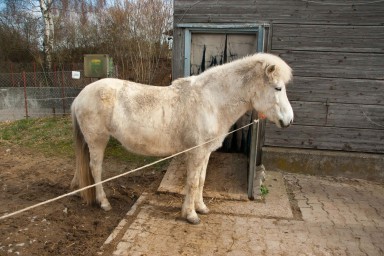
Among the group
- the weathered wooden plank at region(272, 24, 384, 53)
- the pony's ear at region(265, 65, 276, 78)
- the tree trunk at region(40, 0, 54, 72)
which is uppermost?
the tree trunk at region(40, 0, 54, 72)

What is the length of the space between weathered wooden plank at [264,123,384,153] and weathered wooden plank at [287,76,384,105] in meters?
0.52

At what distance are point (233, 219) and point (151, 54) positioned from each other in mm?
12261

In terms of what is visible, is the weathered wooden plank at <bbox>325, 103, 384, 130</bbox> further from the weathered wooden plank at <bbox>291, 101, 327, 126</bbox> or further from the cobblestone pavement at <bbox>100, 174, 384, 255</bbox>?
the cobblestone pavement at <bbox>100, 174, 384, 255</bbox>

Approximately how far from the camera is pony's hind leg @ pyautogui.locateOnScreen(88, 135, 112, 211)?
3.81 metres

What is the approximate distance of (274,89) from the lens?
3.34m

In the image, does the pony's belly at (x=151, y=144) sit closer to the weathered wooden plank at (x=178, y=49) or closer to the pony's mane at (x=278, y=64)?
the pony's mane at (x=278, y=64)

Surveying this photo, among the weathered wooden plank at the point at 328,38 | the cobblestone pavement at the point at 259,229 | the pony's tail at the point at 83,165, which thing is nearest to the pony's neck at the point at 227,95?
the cobblestone pavement at the point at 259,229

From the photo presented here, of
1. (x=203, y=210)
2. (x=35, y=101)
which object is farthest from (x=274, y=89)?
(x=35, y=101)

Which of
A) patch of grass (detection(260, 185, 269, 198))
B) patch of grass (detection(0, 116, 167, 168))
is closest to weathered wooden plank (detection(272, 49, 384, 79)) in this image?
patch of grass (detection(260, 185, 269, 198))

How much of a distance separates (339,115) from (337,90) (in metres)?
0.45

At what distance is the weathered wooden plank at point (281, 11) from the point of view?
4.77 m

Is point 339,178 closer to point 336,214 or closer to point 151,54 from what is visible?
point 336,214

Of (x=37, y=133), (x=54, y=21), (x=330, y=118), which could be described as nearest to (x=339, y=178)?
(x=330, y=118)

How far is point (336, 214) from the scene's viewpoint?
3.93m
